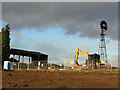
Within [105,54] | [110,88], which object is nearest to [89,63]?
[105,54]

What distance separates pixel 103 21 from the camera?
50969 millimetres

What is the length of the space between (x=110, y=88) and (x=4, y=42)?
3654cm

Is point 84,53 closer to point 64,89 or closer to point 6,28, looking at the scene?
point 6,28

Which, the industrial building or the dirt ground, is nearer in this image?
the dirt ground

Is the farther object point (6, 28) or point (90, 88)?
point (6, 28)

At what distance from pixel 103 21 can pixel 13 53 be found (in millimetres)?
29469

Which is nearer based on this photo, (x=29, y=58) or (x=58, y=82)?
(x=58, y=82)

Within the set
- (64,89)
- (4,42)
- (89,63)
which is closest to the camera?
(64,89)

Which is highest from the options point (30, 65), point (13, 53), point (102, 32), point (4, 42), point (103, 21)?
point (103, 21)

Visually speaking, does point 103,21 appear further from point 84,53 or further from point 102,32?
point 84,53

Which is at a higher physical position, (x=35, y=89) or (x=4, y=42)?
(x=4, y=42)

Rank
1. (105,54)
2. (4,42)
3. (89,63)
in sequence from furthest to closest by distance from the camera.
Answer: (105,54) → (4,42) → (89,63)

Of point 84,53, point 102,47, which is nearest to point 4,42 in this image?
point 84,53

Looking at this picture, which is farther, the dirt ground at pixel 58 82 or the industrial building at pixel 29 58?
the industrial building at pixel 29 58
